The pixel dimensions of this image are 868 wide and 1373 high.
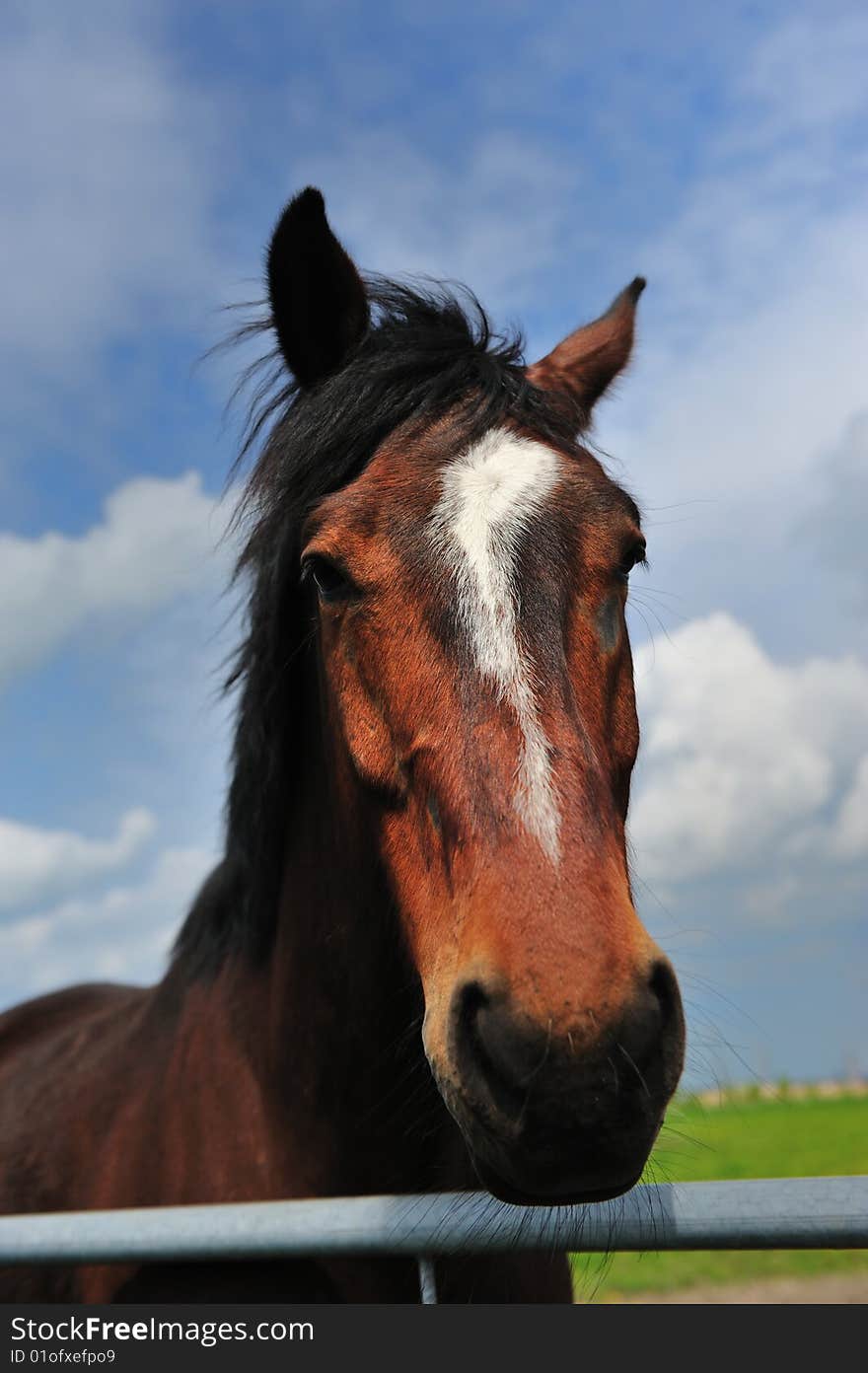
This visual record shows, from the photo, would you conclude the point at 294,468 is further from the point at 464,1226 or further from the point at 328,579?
the point at 464,1226

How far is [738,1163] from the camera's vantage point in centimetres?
1767

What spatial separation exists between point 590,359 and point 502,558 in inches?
58.0

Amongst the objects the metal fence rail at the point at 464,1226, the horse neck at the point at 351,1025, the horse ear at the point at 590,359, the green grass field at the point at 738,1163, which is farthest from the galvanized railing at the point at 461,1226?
the horse ear at the point at 590,359

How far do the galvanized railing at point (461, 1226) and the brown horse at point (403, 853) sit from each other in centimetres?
10

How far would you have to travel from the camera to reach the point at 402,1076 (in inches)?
95.8

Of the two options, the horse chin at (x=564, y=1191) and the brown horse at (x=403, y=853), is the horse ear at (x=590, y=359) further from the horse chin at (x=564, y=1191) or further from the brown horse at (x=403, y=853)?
the horse chin at (x=564, y=1191)

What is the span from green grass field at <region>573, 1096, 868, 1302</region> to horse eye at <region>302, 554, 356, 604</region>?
1.24 metres

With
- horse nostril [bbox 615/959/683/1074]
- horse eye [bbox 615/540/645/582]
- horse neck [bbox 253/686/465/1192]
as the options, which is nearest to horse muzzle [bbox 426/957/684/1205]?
horse nostril [bbox 615/959/683/1074]

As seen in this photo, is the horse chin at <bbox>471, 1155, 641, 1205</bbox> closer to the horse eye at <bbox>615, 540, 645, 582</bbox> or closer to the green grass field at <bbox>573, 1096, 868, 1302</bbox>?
the green grass field at <bbox>573, 1096, 868, 1302</bbox>

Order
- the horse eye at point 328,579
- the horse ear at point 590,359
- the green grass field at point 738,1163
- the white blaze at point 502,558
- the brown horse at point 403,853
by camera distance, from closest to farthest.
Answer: the brown horse at point 403,853 → the white blaze at point 502,558 → the green grass field at point 738,1163 → the horse eye at point 328,579 → the horse ear at point 590,359

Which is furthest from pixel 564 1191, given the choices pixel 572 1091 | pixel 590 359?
pixel 590 359

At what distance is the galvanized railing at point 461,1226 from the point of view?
4.71 ft

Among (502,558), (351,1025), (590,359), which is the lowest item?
(351,1025)

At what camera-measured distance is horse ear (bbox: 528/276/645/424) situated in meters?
3.13
